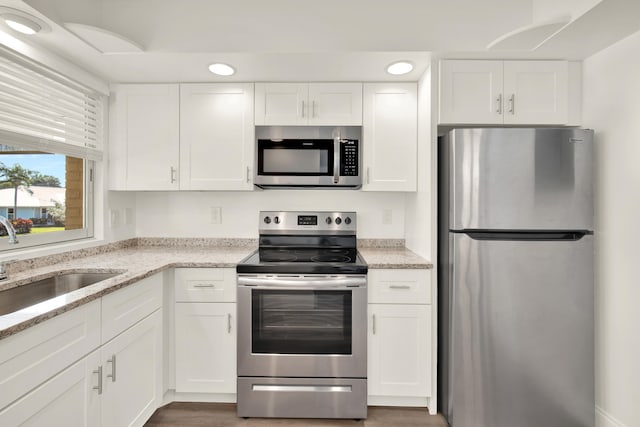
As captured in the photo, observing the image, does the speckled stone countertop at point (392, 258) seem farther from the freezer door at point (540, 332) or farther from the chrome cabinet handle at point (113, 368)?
the chrome cabinet handle at point (113, 368)

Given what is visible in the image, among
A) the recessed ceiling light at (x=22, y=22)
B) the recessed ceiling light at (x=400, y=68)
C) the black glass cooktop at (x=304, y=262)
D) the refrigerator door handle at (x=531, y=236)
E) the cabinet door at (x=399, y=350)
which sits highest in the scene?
the recessed ceiling light at (x=400, y=68)

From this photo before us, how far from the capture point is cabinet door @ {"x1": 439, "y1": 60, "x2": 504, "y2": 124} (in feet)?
6.51

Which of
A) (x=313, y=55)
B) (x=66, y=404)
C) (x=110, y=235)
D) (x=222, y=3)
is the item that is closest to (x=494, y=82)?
(x=313, y=55)

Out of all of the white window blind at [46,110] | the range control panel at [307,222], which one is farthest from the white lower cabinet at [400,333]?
the white window blind at [46,110]

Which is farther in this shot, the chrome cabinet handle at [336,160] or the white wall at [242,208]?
the white wall at [242,208]

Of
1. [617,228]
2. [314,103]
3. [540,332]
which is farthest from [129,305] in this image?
[617,228]

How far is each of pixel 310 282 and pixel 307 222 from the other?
72 cm

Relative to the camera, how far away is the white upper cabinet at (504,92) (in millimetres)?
1986

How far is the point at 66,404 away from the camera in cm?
123

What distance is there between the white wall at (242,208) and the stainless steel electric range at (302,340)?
77 cm

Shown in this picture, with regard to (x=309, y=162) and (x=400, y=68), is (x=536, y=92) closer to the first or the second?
(x=400, y=68)

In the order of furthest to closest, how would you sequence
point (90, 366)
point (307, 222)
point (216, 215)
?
point (216, 215)
point (307, 222)
point (90, 366)

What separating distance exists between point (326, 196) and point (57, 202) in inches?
71.1

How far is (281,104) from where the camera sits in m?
2.34
